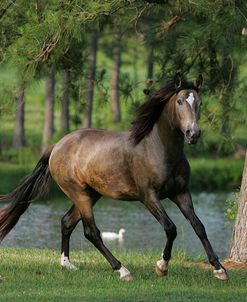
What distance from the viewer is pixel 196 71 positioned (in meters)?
15.2

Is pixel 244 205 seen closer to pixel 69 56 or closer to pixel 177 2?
pixel 177 2

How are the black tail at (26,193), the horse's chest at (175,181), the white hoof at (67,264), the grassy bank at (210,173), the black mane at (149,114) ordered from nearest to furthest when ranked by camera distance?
the horse's chest at (175,181), the black mane at (149,114), the white hoof at (67,264), the black tail at (26,193), the grassy bank at (210,173)

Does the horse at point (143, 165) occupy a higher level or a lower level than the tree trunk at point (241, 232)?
higher

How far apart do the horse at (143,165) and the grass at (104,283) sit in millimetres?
229

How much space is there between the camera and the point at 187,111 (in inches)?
385

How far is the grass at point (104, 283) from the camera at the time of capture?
8961 mm

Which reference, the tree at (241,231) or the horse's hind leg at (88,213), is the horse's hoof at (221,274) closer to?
the horse's hind leg at (88,213)

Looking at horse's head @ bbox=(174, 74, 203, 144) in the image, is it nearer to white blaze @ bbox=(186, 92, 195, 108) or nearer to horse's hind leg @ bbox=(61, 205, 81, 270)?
white blaze @ bbox=(186, 92, 195, 108)

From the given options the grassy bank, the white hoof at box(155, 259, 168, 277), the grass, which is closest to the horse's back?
the white hoof at box(155, 259, 168, 277)

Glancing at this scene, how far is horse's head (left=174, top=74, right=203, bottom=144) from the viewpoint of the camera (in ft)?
31.5

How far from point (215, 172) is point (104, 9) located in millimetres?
19151

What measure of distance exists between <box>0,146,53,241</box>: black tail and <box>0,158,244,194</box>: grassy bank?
15549 millimetres

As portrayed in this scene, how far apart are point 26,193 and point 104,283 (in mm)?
2200

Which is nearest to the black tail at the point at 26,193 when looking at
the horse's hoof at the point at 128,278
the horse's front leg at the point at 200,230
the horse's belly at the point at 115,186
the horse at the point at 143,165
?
the horse at the point at 143,165
